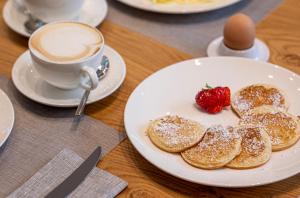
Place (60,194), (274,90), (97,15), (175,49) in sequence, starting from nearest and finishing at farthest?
(60,194), (274,90), (175,49), (97,15)

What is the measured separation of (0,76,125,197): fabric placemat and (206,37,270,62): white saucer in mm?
370

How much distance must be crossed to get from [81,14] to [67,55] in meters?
0.38

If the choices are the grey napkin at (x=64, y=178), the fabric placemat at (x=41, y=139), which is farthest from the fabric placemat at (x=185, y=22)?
the grey napkin at (x=64, y=178)

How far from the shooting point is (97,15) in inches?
56.8

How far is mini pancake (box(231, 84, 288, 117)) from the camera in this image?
1.07 metres

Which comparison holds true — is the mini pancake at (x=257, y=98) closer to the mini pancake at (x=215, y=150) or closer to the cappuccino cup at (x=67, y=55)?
the mini pancake at (x=215, y=150)

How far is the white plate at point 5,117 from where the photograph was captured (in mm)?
1026

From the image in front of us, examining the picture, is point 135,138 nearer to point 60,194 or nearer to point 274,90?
point 60,194

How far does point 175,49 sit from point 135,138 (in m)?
0.40

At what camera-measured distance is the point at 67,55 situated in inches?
43.8

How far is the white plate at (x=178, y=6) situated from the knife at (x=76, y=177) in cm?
55

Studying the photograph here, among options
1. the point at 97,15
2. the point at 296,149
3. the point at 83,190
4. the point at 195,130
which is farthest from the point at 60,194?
the point at 97,15

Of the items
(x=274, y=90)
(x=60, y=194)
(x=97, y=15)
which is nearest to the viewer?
(x=60, y=194)

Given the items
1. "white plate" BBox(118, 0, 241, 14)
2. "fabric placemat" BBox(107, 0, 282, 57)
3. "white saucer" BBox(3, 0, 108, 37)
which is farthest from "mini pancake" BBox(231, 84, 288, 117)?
"white saucer" BBox(3, 0, 108, 37)
